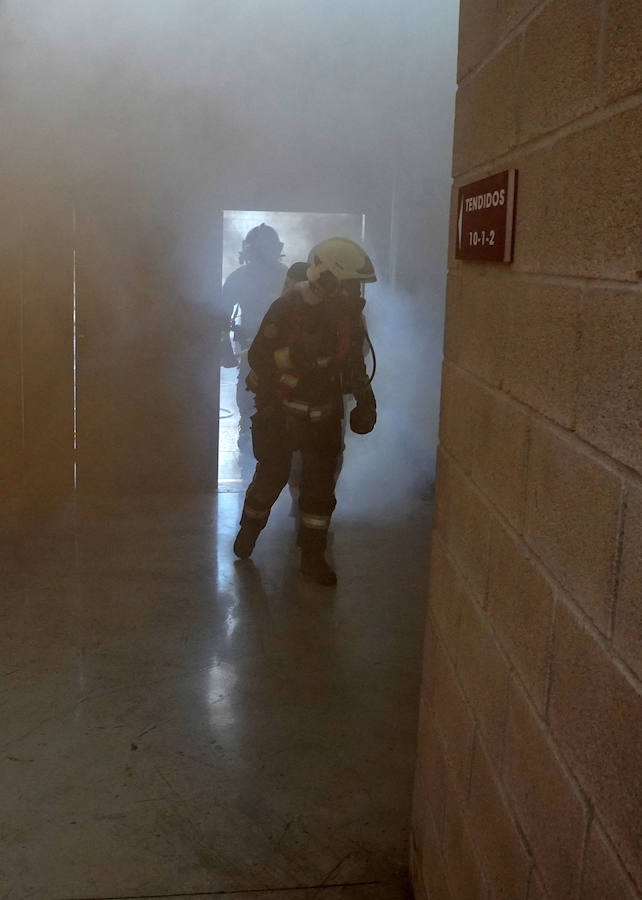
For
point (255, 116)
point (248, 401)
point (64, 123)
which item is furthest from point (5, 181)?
point (248, 401)

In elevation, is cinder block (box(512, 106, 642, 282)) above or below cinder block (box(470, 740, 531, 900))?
above

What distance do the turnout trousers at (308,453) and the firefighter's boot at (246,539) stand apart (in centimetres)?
22

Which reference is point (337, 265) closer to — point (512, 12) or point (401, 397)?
point (401, 397)

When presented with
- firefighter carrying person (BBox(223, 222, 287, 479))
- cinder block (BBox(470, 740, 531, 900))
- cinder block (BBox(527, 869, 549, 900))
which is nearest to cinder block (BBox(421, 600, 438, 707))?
cinder block (BBox(470, 740, 531, 900))

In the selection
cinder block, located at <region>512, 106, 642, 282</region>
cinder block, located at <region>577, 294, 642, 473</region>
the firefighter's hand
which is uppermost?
cinder block, located at <region>512, 106, 642, 282</region>

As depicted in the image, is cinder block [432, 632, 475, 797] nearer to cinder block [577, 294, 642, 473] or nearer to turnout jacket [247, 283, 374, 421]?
cinder block [577, 294, 642, 473]

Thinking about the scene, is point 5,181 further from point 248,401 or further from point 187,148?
point 248,401

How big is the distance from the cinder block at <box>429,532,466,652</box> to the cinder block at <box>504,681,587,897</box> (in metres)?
0.35

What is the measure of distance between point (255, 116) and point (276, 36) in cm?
38

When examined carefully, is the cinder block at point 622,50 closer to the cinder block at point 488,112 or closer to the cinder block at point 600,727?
the cinder block at point 488,112

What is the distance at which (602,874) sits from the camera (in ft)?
3.04

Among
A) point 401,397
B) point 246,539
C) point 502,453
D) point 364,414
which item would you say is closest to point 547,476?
point 502,453

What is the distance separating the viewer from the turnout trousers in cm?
366

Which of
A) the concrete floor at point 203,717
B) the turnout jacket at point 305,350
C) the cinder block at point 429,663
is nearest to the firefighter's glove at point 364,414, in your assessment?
the turnout jacket at point 305,350
